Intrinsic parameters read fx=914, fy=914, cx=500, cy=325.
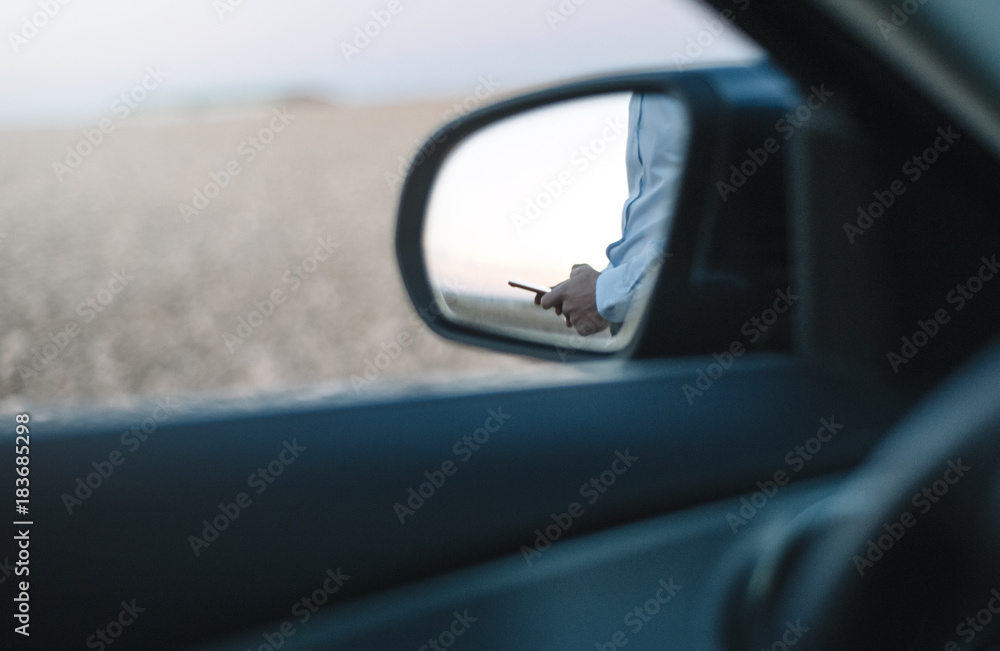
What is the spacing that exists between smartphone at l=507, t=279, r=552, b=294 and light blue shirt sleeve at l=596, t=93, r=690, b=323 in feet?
0.32

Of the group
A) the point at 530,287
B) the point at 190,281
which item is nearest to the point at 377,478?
the point at 530,287

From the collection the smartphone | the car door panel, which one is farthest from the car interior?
→ the smartphone

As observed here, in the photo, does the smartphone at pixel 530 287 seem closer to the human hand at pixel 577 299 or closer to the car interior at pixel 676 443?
the human hand at pixel 577 299

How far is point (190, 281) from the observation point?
10680 millimetres

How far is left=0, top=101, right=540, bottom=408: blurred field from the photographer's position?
663cm

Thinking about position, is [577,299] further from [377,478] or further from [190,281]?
[190,281]

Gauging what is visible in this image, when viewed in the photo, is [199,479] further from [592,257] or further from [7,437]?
[592,257]

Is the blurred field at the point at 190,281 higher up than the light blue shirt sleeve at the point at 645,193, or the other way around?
the light blue shirt sleeve at the point at 645,193

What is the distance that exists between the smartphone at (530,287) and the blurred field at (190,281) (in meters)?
0.47

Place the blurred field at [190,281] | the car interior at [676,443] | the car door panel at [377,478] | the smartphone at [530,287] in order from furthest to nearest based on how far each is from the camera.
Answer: the blurred field at [190,281]
the smartphone at [530,287]
the car door panel at [377,478]
the car interior at [676,443]

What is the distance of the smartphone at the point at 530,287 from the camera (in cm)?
168

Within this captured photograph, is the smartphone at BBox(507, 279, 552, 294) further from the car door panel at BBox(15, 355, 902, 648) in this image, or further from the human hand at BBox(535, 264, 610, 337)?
the car door panel at BBox(15, 355, 902, 648)

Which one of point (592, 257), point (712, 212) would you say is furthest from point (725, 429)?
point (592, 257)

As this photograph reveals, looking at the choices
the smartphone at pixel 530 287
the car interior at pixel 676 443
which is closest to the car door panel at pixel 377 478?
the car interior at pixel 676 443
